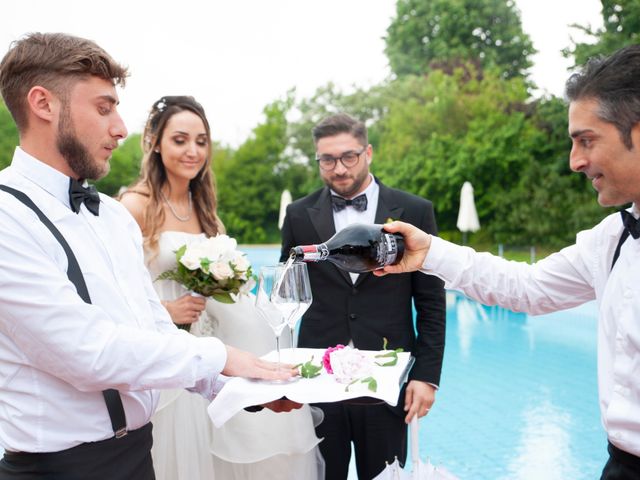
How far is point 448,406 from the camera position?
25.5ft

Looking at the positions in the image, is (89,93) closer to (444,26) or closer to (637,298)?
(637,298)

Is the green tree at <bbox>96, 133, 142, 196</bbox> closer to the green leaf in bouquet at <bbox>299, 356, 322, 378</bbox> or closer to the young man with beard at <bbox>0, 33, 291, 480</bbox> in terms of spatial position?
the young man with beard at <bbox>0, 33, 291, 480</bbox>

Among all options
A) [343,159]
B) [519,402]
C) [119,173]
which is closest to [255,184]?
→ [119,173]

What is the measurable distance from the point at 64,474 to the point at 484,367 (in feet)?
27.5

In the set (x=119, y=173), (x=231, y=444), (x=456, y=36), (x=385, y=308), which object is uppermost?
(x=456, y=36)

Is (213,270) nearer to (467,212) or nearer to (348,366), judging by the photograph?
(348,366)

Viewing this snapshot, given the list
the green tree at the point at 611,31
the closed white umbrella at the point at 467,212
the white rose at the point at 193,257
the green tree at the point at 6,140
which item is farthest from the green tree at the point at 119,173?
the white rose at the point at 193,257

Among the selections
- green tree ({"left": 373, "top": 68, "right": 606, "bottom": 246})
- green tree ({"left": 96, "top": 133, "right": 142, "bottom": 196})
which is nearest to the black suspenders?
green tree ({"left": 373, "top": 68, "right": 606, "bottom": 246})

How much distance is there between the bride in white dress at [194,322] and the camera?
131 inches

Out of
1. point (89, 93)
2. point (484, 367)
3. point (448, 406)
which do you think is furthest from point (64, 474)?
point (484, 367)

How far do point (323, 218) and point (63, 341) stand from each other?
2028mm

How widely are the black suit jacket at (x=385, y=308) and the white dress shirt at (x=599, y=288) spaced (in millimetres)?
639

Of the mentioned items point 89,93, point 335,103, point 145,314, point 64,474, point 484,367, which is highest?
point 335,103

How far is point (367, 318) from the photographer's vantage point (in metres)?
3.47
